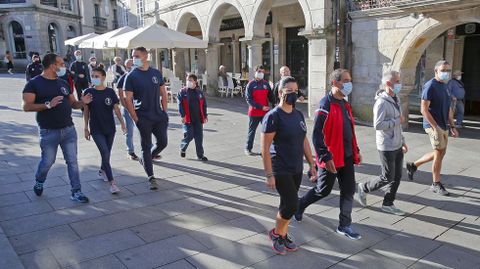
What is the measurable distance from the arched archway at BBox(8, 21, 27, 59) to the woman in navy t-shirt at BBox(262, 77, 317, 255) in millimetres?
38007

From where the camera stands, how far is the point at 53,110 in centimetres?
499

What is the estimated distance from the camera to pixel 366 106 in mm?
10570

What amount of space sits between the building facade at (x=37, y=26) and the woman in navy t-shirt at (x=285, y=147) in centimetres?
3172

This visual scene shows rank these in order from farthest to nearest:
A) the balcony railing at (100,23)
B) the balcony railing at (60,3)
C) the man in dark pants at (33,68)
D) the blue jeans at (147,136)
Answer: the balcony railing at (100,23)
the balcony railing at (60,3)
the man in dark pants at (33,68)
the blue jeans at (147,136)

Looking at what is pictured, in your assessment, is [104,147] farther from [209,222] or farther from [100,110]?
[209,222]

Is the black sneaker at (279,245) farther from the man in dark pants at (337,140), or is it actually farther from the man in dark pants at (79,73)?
the man in dark pants at (79,73)

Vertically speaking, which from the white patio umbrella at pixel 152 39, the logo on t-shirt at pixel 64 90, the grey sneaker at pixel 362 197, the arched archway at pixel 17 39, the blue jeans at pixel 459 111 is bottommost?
the grey sneaker at pixel 362 197

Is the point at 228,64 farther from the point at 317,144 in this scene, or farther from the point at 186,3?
the point at 317,144

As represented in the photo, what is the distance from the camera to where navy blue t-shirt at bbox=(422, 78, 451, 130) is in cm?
533


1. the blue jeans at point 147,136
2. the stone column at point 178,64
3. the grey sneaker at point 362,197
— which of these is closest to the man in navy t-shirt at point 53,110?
the blue jeans at point 147,136

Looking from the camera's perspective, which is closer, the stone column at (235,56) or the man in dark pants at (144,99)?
the man in dark pants at (144,99)

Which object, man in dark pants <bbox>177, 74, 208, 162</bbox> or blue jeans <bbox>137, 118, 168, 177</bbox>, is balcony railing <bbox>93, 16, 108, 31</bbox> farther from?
blue jeans <bbox>137, 118, 168, 177</bbox>

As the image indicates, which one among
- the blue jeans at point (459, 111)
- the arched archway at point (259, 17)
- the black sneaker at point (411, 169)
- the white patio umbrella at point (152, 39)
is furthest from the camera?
the arched archway at point (259, 17)

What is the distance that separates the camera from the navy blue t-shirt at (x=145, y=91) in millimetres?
5652
